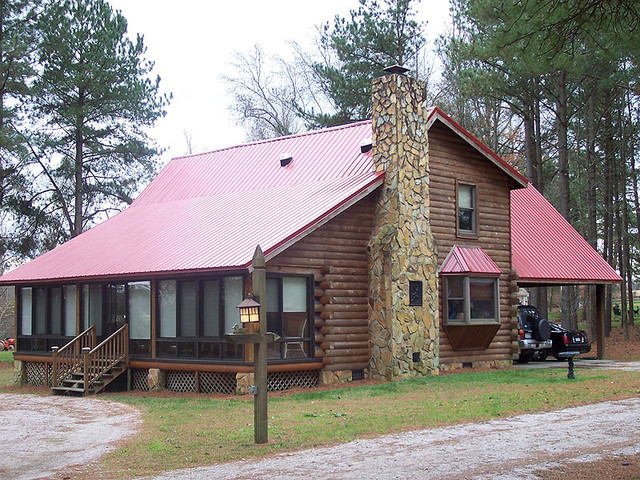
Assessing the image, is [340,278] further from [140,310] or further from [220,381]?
[140,310]

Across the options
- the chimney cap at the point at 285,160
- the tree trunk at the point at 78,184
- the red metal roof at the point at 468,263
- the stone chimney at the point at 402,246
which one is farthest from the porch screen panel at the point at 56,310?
the red metal roof at the point at 468,263

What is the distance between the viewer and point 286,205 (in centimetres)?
1970

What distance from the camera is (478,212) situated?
21938 mm

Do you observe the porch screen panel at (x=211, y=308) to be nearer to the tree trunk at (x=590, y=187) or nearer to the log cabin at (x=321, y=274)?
the log cabin at (x=321, y=274)

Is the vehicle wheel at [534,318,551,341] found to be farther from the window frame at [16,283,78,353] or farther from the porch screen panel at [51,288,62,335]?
the porch screen panel at [51,288,62,335]

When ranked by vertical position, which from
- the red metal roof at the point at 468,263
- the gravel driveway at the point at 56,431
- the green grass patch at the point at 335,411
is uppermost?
the red metal roof at the point at 468,263

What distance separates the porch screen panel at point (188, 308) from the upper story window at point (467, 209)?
740cm

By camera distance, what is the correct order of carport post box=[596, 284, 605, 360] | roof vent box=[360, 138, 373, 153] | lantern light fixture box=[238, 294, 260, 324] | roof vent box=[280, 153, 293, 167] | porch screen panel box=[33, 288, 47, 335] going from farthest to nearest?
carport post box=[596, 284, 605, 360]
porch screen panel box=[33, 288, 47, 335]
roof vent box=[280, 153, 293, 167]
roof vent box=[360, 138, 373, 153]
lantern light fixture box=[238, 294, 260, 324]

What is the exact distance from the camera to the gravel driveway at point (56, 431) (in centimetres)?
1010

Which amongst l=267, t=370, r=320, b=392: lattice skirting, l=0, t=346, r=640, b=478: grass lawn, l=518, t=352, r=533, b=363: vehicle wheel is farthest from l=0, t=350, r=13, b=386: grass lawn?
l=518, t=352, r=533, b=363: vehicle wheel

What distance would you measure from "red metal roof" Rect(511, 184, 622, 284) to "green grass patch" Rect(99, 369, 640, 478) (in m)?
4.73

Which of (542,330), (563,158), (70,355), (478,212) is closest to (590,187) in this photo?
(563,158)

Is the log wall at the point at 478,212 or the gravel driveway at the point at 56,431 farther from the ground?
the log wall at the point at 478,212

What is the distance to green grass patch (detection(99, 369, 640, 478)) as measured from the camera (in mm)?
10336
